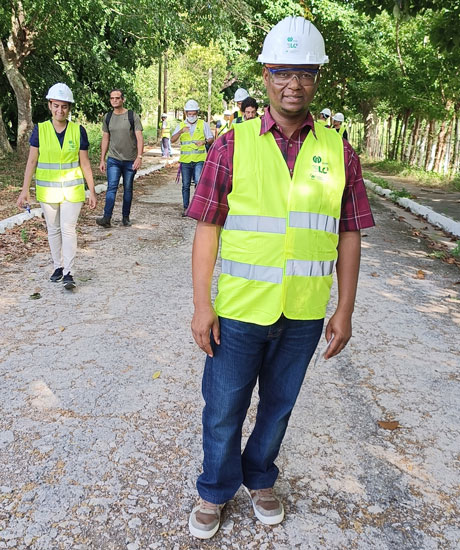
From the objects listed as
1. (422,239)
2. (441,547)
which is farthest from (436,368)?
(422,239)

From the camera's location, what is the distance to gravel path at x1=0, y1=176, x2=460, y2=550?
2.49m

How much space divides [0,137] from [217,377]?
1580 cm

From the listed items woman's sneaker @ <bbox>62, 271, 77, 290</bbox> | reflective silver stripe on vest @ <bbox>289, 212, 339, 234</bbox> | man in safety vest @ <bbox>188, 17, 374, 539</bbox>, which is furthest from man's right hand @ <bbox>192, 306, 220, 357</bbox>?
woman's sneaker @ <bbox>62, 271, 77, 290</bbox>

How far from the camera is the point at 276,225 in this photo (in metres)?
2.07

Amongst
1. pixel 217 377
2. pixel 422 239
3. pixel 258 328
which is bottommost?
pixel 422 239

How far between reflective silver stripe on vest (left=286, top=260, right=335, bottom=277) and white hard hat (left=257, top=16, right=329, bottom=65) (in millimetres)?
732

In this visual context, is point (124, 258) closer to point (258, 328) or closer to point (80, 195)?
point (80, 195)

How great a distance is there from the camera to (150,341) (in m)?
4.46

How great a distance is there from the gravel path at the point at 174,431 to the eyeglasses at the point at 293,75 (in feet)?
6.26

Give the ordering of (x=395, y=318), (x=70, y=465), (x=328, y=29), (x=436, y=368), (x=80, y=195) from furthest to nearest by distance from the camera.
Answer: (x=328, y=29) < (x=80, y=195) < (x=395, y=318) < (x=436, y=368) < (x=70, y=465)

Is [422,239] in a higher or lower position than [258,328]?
lower

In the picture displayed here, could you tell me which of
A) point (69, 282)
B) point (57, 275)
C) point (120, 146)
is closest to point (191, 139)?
point (120, 146)

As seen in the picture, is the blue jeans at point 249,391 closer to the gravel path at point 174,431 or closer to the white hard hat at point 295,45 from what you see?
the gravel path at point 174,431

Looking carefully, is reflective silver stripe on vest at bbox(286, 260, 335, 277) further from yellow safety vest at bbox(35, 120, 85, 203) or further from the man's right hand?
yellow safety vest at bbox(35, 120, 85, 203)
